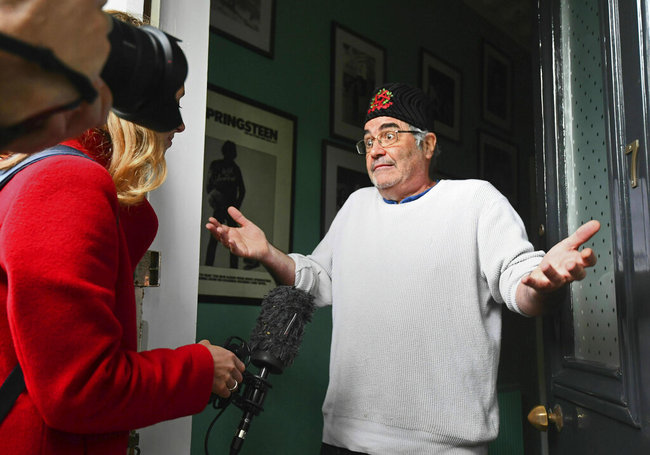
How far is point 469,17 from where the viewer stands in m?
4.12

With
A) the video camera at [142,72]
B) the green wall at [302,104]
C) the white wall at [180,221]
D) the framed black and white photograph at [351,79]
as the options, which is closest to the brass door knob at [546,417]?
the white wall at [180,221]

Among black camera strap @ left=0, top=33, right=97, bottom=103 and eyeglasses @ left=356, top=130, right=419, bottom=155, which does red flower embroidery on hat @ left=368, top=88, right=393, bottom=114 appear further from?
black camera strap @ left=0, top=33, right=97, bottom=103

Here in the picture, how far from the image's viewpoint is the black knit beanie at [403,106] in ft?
6.49

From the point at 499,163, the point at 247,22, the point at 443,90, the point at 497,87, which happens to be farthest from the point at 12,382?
the point at 497,87

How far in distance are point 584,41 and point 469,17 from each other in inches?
111

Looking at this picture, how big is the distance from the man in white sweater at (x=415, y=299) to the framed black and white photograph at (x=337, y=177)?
0.86 m

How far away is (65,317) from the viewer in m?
0.74

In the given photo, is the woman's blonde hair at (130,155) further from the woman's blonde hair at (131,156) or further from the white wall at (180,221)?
the white wall at (180,221)

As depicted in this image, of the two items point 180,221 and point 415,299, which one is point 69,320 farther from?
point 415,299

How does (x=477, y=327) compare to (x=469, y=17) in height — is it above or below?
below

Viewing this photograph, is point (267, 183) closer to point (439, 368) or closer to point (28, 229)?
point (439, 368)

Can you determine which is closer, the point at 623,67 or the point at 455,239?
the point at 623,67

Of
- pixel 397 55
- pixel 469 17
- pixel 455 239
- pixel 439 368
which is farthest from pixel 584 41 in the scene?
pixel 469 17

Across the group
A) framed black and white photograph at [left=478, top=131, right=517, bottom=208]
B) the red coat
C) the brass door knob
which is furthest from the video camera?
framed black and white photograph at [left=478, top=131, right=517, bottom=208]
